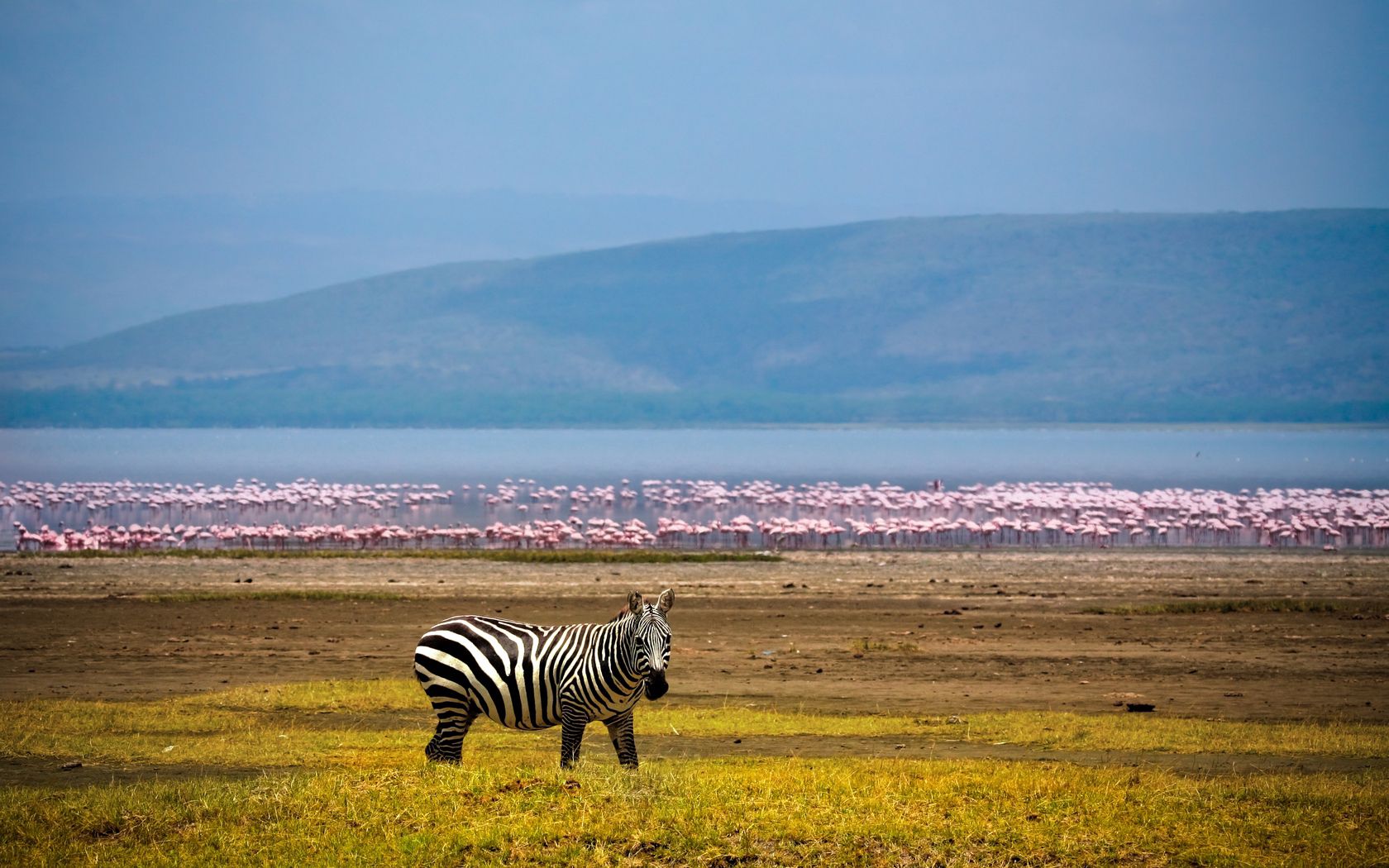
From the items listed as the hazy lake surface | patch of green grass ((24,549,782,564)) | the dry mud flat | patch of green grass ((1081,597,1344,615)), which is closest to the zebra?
the dry mud flat

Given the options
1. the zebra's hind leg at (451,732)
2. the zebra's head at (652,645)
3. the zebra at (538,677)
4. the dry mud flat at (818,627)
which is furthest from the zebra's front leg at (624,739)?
the dry mud flat at (818,627)

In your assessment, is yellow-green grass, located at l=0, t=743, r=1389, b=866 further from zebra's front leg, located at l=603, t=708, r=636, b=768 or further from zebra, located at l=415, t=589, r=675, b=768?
zebra, located at l=415, t=589, r=675, b=768

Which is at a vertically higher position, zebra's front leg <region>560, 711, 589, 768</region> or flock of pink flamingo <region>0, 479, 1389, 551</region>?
flock of pink flamingo <region>0, 479, 1389, 551</region>

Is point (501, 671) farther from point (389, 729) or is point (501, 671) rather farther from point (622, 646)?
point (389, 729)

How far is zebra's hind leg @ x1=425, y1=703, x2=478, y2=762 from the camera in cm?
1155

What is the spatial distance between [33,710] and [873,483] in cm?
6486

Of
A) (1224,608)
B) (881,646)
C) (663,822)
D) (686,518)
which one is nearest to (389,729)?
(663,822)

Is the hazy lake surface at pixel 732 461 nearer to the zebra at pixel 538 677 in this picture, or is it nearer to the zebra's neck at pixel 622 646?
the zebra at pixel 538 677

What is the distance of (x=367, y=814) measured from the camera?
33.3ft

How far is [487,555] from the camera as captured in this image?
36312mm

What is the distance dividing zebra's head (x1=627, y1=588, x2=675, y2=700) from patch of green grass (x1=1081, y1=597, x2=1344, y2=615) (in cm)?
1562

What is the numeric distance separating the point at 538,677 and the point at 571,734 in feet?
1.55

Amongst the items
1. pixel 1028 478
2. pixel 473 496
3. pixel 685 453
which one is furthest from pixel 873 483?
pixel 685 453

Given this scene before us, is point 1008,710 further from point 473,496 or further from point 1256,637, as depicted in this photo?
point 473,496
